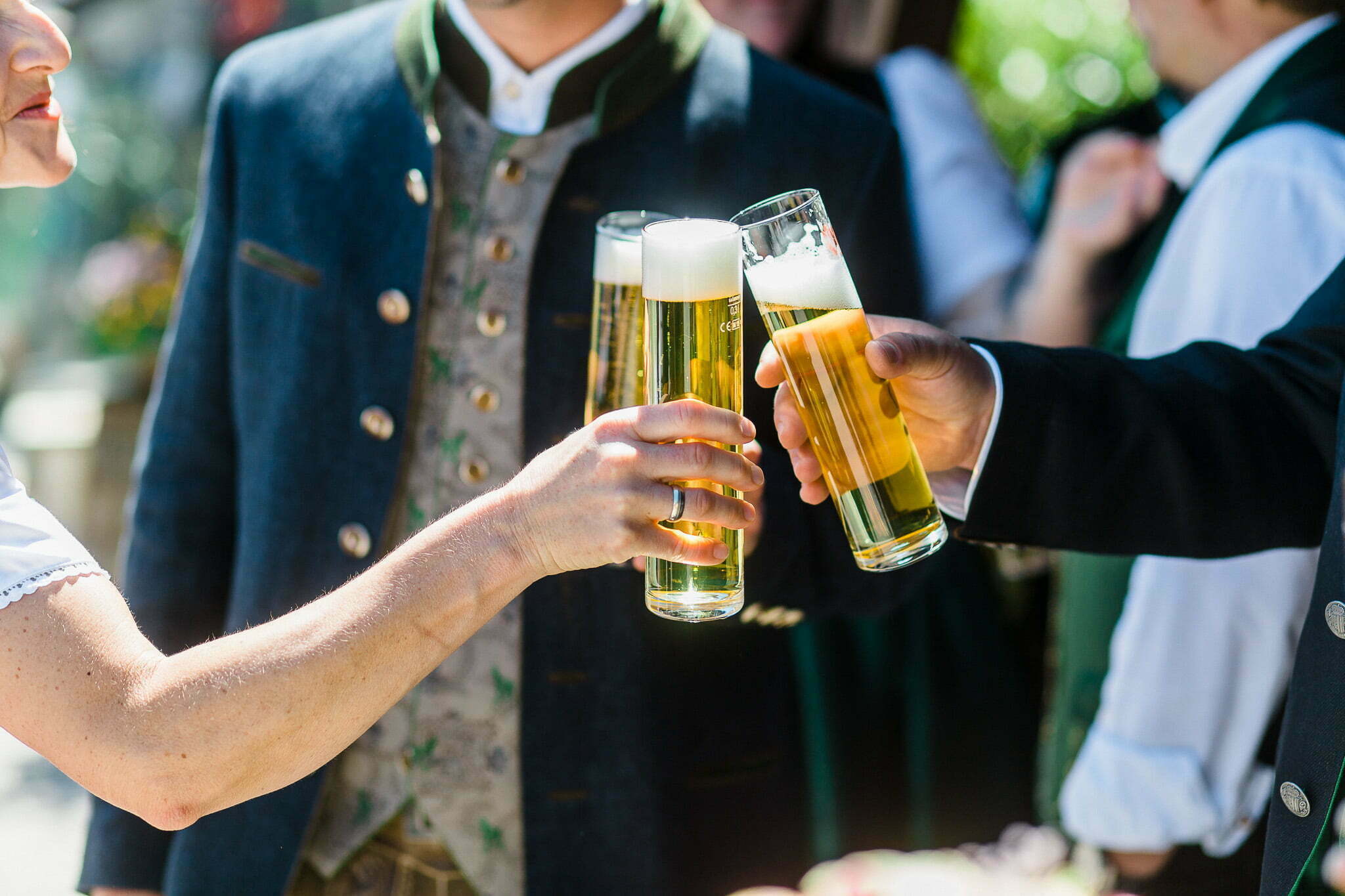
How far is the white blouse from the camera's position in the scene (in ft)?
4.01

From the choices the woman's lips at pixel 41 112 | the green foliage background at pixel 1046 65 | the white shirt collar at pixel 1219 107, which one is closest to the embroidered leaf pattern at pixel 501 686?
the woman's lips at pixel 41 112

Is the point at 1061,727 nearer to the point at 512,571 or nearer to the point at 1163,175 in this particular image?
the point at 1163,175

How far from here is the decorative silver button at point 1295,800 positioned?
4.77 ft

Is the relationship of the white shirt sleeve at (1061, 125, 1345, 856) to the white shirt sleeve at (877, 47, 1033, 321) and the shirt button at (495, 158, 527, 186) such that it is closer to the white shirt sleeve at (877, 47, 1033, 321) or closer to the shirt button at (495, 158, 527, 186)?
the white shirt sleeve at (877, 47, 1033, 321)

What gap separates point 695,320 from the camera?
4.43 feet

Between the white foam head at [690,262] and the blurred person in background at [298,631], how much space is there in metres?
0.14

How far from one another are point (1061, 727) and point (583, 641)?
137 cm

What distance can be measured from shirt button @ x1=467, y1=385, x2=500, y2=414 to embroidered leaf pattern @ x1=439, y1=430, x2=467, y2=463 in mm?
47

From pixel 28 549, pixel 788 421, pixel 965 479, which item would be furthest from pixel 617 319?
pixel 28 549

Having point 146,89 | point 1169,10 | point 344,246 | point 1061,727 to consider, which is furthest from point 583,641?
point 146,89

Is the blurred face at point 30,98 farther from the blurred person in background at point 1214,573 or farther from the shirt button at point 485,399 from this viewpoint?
the blurred person in background at point 1214,573

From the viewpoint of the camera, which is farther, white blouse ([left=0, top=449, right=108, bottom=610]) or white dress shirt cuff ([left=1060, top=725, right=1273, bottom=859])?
white dress shirt cuff ([left=1060, top=725, right=1273, bottom=859])

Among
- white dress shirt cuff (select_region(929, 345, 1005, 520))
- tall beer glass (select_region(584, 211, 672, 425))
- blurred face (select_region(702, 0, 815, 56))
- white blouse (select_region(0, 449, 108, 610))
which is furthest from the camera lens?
blurred face (select_region(702, 0, 815, 56))

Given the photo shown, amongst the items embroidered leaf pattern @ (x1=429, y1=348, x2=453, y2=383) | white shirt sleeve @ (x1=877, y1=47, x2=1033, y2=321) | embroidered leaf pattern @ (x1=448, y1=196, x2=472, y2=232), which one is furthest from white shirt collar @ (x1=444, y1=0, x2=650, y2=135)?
white shirt sleeve @ (x1=877, y1=47, x2=1033, y2=321)
